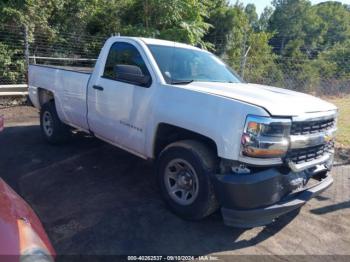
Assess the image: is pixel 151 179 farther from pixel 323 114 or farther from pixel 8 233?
pixel 8 233

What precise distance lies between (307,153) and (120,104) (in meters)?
2.42

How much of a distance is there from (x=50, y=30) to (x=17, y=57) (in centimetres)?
167

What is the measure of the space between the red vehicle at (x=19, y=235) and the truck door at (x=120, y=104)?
2.30 metres

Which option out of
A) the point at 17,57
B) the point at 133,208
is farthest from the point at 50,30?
the point at 133,208

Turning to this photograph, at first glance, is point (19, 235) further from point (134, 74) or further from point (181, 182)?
point (134, 74)

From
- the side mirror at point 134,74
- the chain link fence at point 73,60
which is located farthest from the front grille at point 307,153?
the chain link fence at point 73,60

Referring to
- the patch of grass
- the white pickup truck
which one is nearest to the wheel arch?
the white pickup truck

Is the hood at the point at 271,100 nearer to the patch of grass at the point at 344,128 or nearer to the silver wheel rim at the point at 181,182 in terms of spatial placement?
the silver wheel rim at the point at 181,182

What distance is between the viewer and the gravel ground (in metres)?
3.57

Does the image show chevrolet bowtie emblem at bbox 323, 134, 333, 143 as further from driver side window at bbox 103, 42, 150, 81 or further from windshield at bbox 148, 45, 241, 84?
driver side window at bbox 103, 42, 150, 81

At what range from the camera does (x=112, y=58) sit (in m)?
5.19

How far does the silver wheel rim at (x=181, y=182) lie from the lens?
12.8 feet

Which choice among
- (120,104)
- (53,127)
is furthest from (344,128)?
(53,127)

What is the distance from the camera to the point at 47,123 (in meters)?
6.78
